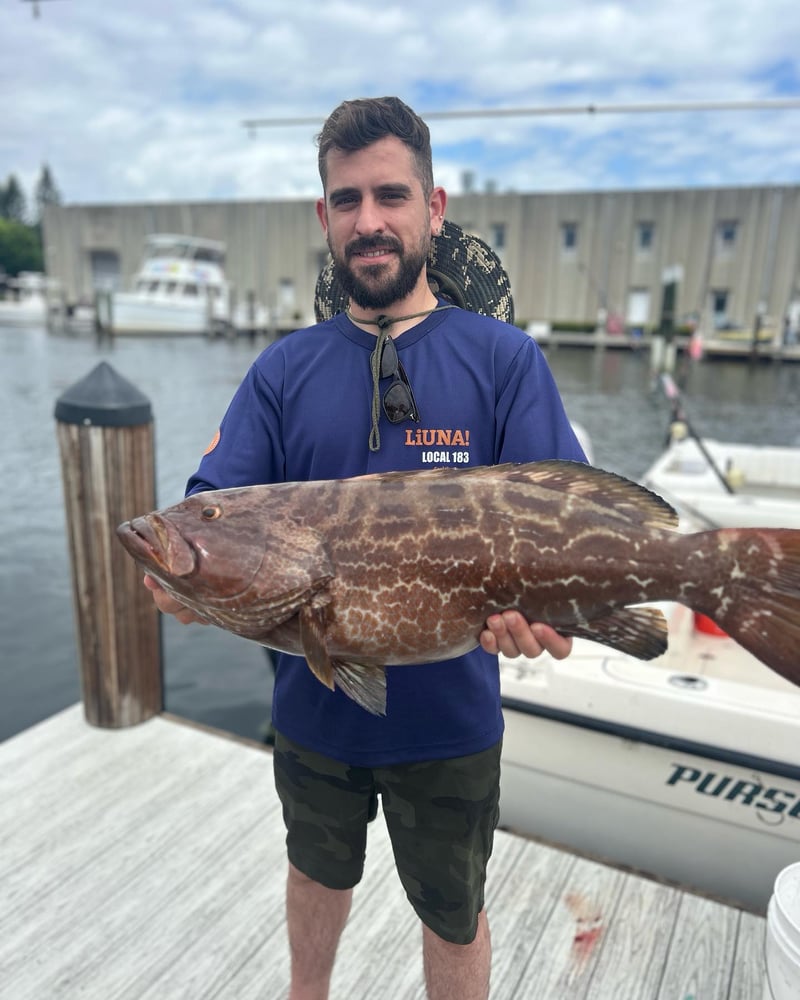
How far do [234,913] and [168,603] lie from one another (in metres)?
2.12

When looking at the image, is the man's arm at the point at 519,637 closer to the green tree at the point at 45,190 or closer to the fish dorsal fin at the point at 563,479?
the fish dorsal fin at the point at 563,479

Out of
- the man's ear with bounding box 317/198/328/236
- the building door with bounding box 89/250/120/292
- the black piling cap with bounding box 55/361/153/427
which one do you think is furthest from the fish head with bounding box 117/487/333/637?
the building door with bounding box 89/250/120/292

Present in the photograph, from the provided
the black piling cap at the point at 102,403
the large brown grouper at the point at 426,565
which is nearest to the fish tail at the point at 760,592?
the large brown grouper at the point at 426,565

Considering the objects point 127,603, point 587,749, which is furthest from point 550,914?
point 127,603

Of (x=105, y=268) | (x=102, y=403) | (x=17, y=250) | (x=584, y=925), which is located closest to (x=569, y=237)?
(x=105, y=268)

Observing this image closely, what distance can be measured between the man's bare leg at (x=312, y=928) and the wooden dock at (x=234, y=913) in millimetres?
490

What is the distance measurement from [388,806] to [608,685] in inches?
82.8

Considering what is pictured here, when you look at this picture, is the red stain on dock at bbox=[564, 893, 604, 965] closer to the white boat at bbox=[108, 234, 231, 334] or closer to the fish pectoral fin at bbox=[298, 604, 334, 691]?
the fish pectoral fin at bbox=[298, 604, 334, 691]

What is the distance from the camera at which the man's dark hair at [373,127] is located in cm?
Answer: 219

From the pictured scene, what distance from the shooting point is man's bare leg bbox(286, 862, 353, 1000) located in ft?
8.58

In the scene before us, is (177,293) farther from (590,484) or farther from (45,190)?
(45,190)

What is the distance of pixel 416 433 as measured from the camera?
2240mm

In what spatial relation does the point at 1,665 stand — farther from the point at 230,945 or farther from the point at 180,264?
the point at 180,264

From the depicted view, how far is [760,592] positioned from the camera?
1.89 m
